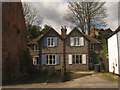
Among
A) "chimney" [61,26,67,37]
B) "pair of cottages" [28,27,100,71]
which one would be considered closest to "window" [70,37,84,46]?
"pair of cottages" [28,27,100,71]

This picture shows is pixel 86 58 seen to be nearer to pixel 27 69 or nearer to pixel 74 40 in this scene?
pixel 74 40

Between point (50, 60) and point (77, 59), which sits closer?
point (77, 59)

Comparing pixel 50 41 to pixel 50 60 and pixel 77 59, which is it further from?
pixel 77 59

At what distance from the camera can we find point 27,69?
26.2 meters

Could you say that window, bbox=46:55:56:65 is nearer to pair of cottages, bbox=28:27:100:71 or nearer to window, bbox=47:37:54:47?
pair of cottages, bbox=28:27:100:71

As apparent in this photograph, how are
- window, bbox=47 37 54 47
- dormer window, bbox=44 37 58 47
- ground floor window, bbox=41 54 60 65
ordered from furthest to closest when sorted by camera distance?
window, bbox=47 37 54 47, dormer window, bbox=44 37 58 47, ground floor window, bbox=41 54 60 65

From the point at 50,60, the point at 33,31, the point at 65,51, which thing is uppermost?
the point at 33,31

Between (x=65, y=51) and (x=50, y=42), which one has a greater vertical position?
(x=50, y=42)

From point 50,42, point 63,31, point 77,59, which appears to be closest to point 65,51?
point 77,59

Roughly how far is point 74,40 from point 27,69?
35.6ft

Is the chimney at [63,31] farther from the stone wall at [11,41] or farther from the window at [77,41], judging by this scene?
the stone wall at [11,41]

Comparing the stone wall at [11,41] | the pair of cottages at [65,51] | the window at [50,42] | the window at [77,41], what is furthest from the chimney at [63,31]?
the stone wall at [11,41]

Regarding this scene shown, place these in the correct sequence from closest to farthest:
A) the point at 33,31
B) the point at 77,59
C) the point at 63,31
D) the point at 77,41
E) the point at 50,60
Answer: the point at 77,59
the point at 50,60
the point at 77,41
the point at 63,31
the point at 33,31

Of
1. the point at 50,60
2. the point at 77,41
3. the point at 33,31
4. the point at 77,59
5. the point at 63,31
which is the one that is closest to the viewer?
the point at 77,59
